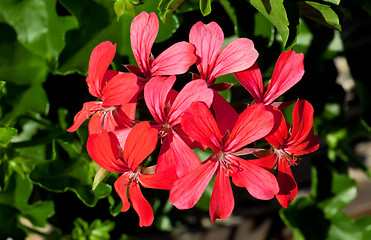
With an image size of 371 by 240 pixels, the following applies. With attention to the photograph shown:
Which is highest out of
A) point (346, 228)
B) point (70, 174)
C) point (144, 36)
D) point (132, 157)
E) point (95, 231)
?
point (144, 36)

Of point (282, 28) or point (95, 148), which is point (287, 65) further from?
point (95, 148)

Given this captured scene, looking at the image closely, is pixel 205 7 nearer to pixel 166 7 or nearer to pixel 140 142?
pixel 166 7

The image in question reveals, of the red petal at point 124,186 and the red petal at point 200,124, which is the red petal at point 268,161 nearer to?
the red petal at point 200,124

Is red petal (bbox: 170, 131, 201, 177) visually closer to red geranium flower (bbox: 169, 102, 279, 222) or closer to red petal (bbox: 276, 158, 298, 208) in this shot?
red geranium flower (bbox: 169, 102, 279, 222)

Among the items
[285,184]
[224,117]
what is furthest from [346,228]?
[224,117]

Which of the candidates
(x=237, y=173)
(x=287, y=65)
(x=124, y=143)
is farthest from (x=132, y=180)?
(x=287, y=65)

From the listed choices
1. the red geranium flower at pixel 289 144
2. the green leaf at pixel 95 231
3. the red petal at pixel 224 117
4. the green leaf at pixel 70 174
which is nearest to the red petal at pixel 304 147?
the red geranium flower at pixel 289 144
